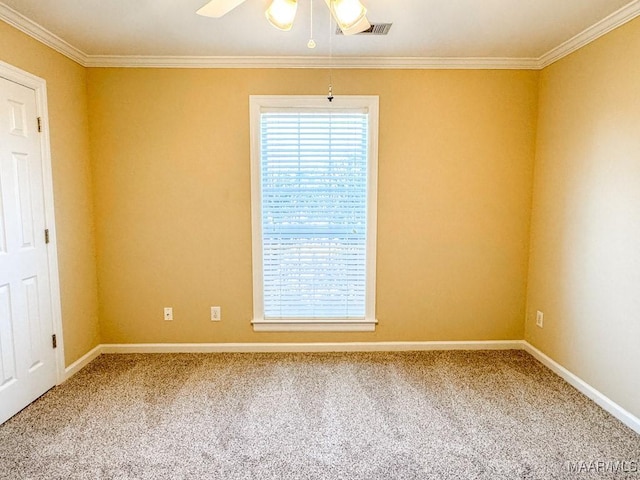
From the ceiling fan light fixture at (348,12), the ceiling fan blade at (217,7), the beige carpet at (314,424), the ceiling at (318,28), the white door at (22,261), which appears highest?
the ceiling at (318,28)

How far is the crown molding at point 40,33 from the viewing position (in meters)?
2.14

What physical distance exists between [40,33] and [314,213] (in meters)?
2.28

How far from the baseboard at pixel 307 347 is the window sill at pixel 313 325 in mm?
133

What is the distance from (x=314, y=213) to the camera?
310 cm

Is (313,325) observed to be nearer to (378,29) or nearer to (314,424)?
(314,424)

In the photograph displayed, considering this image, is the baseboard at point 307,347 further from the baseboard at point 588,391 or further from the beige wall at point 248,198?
the baseboard at point 588,391

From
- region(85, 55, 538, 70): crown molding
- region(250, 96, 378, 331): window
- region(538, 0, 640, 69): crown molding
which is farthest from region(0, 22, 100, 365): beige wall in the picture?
region(538, 0, 640, 69): crown molding

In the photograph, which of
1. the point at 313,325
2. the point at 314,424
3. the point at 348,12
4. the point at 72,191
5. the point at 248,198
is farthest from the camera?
the point at 313,325

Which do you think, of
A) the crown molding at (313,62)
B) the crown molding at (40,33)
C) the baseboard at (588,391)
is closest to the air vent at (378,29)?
the crown molding at (313,62)

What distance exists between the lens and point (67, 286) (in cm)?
276

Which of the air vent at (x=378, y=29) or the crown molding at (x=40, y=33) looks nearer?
the crown molding at (x=40, y=33)

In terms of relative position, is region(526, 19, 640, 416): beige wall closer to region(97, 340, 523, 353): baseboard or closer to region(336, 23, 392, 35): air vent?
region(97, 340, 523, 353): baseboard

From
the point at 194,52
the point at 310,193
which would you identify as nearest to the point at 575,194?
the point at 310,193

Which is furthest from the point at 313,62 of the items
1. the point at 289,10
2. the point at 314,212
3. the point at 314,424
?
the point at 314,424
